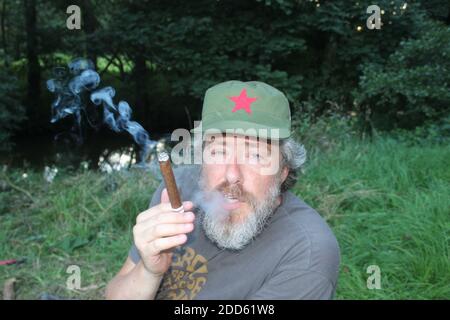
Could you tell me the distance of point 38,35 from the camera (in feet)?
40.5

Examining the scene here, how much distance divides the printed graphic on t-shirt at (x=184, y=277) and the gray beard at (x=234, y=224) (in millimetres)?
103

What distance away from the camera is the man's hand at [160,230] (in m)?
1.39

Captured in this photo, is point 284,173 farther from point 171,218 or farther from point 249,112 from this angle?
point 171,218

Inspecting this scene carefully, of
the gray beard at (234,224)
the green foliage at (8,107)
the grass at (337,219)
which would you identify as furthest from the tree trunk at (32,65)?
the gray beard at (234,224)

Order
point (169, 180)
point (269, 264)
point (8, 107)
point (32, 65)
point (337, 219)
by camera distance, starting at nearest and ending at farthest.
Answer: point (169, 180)
point (269, 264)
point (337, 219)
point (8, 107)
point (32, 65)

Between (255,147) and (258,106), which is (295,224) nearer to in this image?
(255,147)

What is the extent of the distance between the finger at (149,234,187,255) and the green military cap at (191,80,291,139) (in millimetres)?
516

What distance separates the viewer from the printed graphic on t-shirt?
1.72 metres

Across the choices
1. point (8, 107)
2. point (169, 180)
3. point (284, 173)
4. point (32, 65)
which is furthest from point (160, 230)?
point (32, 65)

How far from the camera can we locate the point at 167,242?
141 centimetres

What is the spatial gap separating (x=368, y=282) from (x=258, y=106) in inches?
71.6

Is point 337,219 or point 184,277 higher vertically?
point 184,277

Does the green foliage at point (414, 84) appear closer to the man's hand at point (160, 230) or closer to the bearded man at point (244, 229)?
the bearded man at point (244, 229)

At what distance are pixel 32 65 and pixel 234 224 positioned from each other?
12.1 metres
